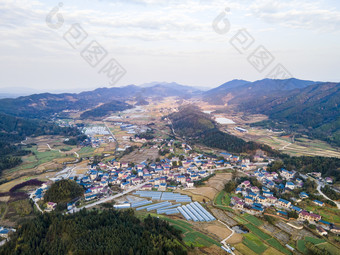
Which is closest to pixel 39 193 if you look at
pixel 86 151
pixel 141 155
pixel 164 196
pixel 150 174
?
pixel 150 174

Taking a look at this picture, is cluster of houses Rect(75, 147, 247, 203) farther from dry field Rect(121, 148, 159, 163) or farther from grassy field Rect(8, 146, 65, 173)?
grassy field Rect(8, 146, 65, 173)

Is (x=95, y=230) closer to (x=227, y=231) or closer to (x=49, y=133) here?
(x=227, y=231)

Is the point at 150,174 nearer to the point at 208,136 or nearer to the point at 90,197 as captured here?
the point at 90,197

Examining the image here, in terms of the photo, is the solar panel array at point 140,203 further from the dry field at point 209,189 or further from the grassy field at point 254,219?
the grassy field at point 254,219

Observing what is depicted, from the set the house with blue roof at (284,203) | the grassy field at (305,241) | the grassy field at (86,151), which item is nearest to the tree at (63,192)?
the grassy field at (86,151)

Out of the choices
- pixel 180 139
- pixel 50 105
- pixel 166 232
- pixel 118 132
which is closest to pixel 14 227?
pixel 166 232

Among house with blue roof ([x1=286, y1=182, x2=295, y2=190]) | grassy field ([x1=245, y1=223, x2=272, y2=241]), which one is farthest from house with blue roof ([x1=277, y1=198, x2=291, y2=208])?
grassy field ([x1=245, y1=223, x2=272, y2=241])
